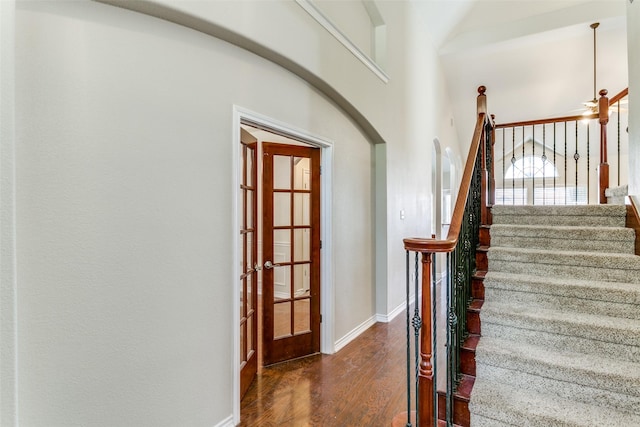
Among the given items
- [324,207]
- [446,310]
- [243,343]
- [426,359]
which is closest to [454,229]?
[446,310]

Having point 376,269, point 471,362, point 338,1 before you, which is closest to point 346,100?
point 338,1

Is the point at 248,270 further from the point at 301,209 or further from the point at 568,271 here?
the point at 568,271

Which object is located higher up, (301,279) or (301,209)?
(301,209)

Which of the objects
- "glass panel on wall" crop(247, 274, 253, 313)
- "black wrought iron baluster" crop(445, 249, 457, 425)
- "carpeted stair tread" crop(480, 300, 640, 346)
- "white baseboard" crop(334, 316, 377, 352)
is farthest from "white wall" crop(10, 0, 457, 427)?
"carpeted stair tread" crop(480, 300, 640, 346)

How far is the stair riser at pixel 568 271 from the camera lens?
2209 millimetres

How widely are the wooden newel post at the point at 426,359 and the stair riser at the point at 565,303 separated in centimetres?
95

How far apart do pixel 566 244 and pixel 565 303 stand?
60 cm

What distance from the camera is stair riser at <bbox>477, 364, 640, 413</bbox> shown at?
5.54 ft

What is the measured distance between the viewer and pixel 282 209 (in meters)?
3.08

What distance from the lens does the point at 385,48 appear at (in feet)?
13.1

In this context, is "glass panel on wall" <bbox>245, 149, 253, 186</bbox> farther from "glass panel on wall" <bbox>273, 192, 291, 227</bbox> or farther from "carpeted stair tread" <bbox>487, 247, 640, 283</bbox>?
"carpeted stair tread" <bbox>487, 247, 640, 283</bbox>

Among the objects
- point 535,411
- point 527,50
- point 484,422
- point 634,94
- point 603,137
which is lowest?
point 484,422

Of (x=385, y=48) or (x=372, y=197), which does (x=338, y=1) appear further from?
(x=372, y=197)

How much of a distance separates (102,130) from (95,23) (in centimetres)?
48
